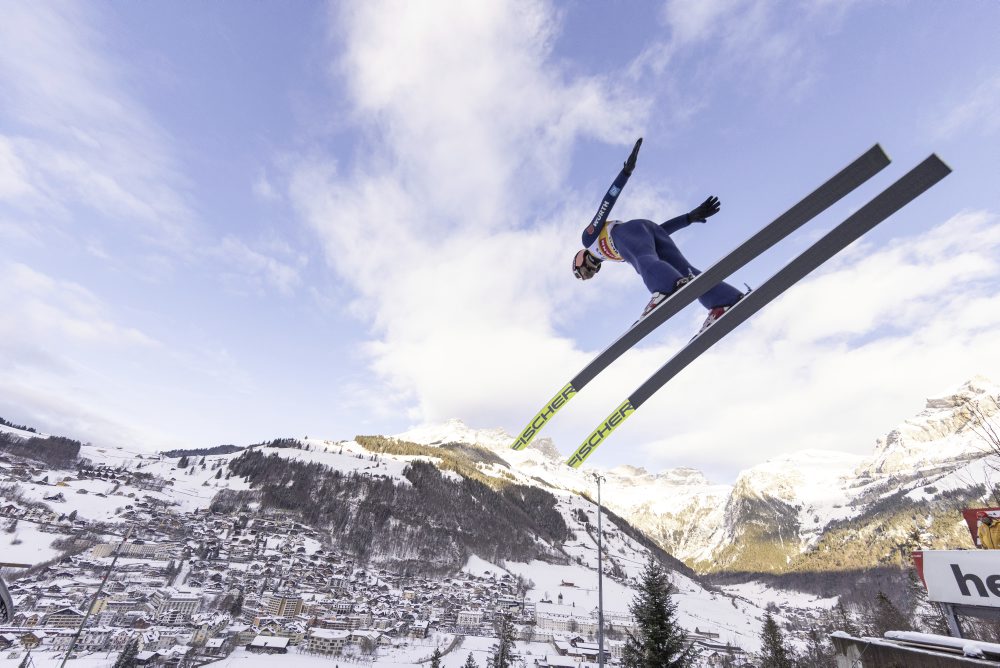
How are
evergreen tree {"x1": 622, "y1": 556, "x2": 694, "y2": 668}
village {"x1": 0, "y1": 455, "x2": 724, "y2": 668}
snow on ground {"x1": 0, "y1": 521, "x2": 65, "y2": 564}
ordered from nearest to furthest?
evergreen tree {"x1": 622, "y1": 556, "x2": 694, "y2": 668} < village {"x1": 0, "y1": 455, "x2": 724, "y2": 668} < snow on ground {"x1": 0, "y1": 521, "x2": 65, "y2": 564}

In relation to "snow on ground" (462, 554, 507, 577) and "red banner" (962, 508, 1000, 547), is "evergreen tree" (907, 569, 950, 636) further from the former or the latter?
"snow on ground" (462, 554, 507, 577)

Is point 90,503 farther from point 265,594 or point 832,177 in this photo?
point 832,177

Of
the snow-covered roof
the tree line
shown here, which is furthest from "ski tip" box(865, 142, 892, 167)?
the tree line

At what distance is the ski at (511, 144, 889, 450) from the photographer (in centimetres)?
407

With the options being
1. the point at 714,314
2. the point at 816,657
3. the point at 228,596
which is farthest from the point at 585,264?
the point at 228,596

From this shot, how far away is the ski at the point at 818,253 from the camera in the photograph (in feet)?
13.1

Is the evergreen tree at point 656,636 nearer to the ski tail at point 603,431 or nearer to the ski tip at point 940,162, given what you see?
the ski tail at point 603,431

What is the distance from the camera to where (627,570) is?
139000 mm

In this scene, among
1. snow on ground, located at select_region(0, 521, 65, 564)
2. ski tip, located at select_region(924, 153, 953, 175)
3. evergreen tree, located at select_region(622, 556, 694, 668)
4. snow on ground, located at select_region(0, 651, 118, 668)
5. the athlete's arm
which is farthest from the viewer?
snow on ground, located at select_region(0, 521, 65, 564)

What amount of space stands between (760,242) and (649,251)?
1.36 meters

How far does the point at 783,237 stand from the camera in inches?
187

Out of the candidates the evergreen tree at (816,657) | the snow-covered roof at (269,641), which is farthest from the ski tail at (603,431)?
the snow-covered roof at (269,641)

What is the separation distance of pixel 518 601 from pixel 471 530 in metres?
45.8

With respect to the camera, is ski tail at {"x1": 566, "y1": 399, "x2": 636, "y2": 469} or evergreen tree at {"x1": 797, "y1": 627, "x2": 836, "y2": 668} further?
evergreen tree at {"x1": 797, "y1": 627, "x2": 836, "y2": 668}
